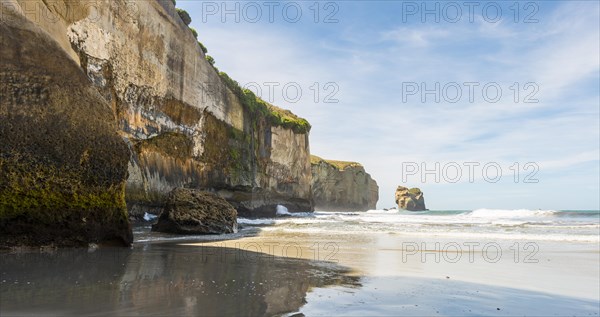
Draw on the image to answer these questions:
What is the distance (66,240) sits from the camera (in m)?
7.29

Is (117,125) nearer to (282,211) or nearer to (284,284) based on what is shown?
(284,284)

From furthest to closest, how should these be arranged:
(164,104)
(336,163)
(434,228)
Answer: (336,163) < (164,104) < (434,228)

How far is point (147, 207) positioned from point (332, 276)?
1555 centimetres

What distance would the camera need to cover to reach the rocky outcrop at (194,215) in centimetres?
1259

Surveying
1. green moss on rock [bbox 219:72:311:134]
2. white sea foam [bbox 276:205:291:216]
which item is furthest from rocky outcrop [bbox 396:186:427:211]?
white sea foam [bbox 276:205:291:216]

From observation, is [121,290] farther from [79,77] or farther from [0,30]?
[0,30]

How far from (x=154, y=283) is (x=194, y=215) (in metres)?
8.28

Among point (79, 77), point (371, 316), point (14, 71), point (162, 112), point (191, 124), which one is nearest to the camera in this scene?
point (371, 316)

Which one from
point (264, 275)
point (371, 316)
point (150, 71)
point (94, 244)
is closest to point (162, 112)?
point (150, 71)

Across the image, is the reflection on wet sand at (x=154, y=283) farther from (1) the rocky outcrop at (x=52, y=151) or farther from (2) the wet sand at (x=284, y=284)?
(1) the rocky outcrop at (x=52, y=151)

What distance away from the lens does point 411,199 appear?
104938mm

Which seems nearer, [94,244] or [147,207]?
[94,244]

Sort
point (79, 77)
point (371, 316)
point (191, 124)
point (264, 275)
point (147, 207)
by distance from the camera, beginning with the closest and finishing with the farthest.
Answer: point (371, 316) < point (264, 275) < point (79, 77) < point (147, 207) < point (191, 124)

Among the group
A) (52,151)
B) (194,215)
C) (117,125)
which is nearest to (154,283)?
(52,151)
